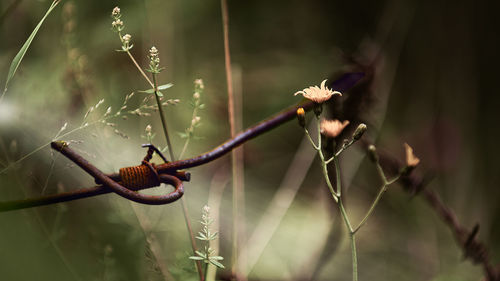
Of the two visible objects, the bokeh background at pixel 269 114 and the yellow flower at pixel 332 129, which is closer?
the yellow flower at pixel 332 129

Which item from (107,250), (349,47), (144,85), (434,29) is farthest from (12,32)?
(434,29)

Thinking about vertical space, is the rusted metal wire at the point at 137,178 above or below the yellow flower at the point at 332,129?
below

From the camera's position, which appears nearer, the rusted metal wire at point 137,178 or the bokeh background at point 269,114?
the rusted metal wire at point 137,178

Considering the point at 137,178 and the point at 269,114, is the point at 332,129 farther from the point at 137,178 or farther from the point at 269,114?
the point at 269,114

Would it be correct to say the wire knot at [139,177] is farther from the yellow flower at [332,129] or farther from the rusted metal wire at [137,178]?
the yellow flower at [332,129]

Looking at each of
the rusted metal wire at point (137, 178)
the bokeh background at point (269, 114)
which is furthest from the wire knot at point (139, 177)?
the bokeh background at point (269, 114)

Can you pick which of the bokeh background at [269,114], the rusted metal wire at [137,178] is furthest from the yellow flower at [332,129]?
the bokeh background at [269,114]

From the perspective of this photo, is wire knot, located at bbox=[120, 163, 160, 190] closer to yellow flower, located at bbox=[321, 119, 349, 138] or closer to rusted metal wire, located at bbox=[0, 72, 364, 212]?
rusted metal wire, located at bbox=[0, 72, 364, 212]

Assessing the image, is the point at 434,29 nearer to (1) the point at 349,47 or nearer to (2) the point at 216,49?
(1) the point at 349,47

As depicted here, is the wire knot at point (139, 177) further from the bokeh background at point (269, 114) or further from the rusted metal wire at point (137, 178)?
the bokeh background at point (269, 114)
